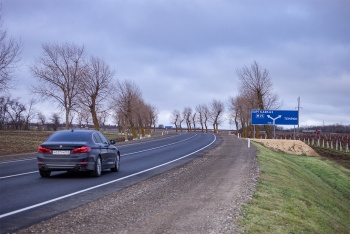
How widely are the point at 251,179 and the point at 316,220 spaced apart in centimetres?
431

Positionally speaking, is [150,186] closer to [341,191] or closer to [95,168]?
[95,168]

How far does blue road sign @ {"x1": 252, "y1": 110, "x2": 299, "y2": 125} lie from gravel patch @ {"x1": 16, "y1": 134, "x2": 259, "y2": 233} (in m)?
27.2

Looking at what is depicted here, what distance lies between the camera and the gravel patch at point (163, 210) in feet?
23.4

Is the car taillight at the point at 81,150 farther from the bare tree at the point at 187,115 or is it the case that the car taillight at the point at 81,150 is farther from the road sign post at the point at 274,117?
the bare tree at the point at 187,115

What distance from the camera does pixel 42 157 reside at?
45.0 ft

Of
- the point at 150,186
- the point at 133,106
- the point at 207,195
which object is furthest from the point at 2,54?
the point at 133,106

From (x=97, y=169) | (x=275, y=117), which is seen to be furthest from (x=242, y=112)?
(x=97, y=169)

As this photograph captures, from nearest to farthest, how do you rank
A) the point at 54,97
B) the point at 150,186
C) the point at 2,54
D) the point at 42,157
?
the point at 150,186, the point at 42,157, the point at 2,54, the point at 54,97

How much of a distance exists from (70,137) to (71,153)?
97cm

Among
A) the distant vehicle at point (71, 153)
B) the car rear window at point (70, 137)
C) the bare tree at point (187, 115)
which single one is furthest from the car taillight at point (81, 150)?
the bare tree at point (187, 115)

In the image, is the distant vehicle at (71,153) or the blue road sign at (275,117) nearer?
the distant vehicle at (71,153)

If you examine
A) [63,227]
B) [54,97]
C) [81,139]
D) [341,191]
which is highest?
[54,97]

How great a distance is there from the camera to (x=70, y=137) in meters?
14.5

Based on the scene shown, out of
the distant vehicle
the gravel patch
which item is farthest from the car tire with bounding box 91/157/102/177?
the gravel patch
